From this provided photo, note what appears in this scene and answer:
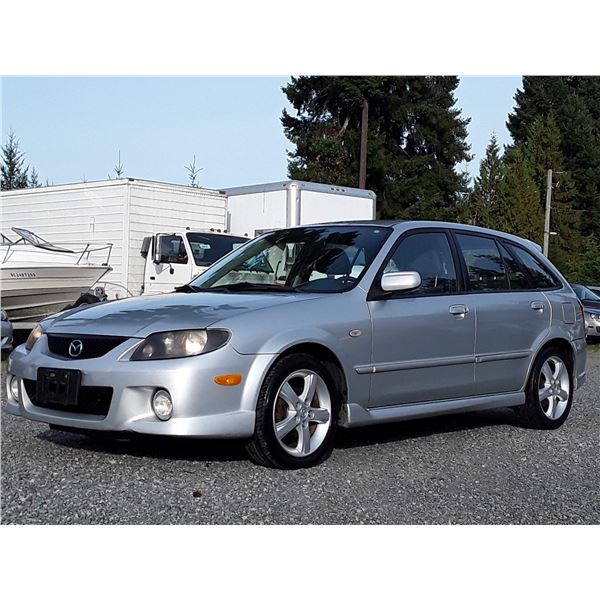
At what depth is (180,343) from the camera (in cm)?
588

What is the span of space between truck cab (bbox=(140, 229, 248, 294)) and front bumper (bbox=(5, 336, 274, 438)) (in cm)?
1000

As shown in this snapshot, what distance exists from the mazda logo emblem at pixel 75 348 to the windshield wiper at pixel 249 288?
1.24 metres

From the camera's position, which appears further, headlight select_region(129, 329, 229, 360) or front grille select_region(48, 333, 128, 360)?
front grille select_region(48, 333, 128, 360)

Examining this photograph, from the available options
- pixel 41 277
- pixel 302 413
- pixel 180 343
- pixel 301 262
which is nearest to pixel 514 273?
pixel 301 262

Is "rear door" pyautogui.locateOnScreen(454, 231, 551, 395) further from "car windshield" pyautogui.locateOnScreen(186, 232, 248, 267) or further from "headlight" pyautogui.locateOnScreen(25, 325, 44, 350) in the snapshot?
"car windshield" pyautogui.locateOnScreen(186, 232, 248, 267)

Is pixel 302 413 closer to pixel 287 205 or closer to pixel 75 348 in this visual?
pixel 75 348

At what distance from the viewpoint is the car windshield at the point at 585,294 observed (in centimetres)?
2222

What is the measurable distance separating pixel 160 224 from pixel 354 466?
37.4 ft

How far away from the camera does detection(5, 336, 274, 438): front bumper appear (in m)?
5.73

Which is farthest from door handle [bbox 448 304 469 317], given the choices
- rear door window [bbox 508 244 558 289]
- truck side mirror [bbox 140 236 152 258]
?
truck side mirror [bbox 140 236 152 258]

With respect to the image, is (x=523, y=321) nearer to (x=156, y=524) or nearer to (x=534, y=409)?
(x=534, y=409)

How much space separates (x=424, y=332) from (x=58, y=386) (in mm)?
2514

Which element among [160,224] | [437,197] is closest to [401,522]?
[160,224]

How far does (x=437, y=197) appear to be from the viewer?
52906mm
